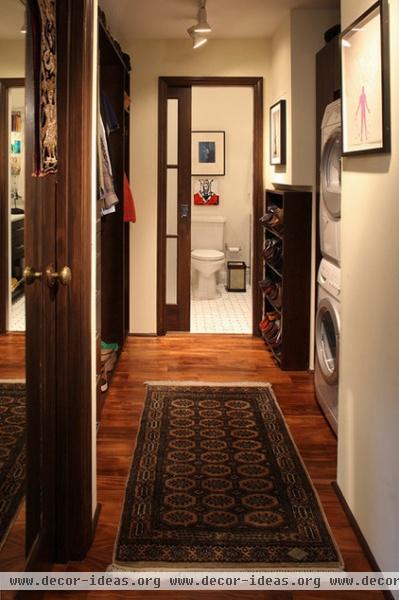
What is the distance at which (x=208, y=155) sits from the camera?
7848 millimetres

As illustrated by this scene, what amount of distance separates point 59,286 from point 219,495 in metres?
1.20

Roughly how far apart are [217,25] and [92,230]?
11.0 ft

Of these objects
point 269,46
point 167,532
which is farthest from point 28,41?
point 269,46

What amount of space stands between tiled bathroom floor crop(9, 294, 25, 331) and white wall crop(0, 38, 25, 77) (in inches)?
24.5

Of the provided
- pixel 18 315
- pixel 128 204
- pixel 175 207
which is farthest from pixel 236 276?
pixel 18 315

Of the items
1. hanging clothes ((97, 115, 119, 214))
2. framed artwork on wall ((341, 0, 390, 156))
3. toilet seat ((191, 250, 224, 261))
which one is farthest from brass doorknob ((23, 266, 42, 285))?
toilet seat ((191, 250, 224, 261))

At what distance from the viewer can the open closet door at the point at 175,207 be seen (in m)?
5.68

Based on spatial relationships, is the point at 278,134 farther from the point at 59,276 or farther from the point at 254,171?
the point at 59,276

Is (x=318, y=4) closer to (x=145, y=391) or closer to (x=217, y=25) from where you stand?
(x=217, y=25)

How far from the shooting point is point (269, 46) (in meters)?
5.52

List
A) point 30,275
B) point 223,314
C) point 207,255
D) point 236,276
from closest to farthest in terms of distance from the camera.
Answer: point 30,275 < point 223,314 < point 207,255 < point 236,276

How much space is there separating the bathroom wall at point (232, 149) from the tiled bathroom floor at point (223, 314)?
0.80m

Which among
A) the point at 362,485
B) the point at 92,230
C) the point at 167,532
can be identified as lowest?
the point at 167,532

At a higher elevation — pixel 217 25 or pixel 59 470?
pixel 217 25
